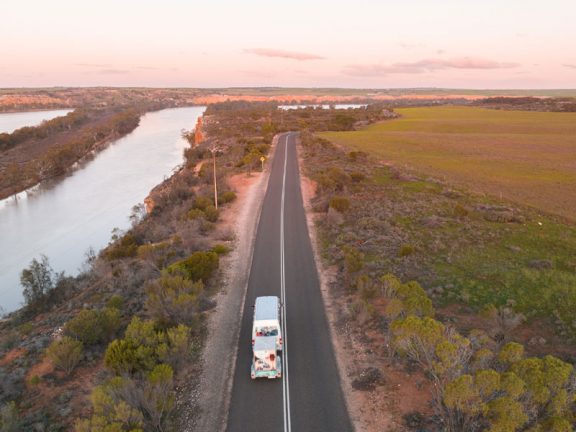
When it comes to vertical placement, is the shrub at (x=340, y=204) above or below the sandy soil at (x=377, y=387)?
above

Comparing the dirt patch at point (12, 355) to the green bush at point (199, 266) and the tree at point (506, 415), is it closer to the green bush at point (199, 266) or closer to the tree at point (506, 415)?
the green bush at point (199, 266)

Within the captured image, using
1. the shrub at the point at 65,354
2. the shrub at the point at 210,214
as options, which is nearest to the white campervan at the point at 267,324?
the shrub at the point at 65,354

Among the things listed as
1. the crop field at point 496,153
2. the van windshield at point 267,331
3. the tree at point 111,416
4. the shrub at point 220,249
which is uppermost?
the crop field at point 496,153

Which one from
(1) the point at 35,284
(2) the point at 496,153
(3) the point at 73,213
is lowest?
(3) the point at 73,213

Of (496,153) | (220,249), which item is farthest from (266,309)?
(496,153)

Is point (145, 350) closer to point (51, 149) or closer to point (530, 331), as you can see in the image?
point (530, 331)

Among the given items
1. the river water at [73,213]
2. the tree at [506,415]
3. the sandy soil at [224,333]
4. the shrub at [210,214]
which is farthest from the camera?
the river water at [73,213]

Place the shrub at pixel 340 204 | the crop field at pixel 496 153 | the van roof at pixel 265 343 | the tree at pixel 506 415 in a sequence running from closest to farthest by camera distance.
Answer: the tree at pixel 506 415
the van roof at pixel 265 343
the shrub at pixel 340 204
the crop field at pixel 496 153
